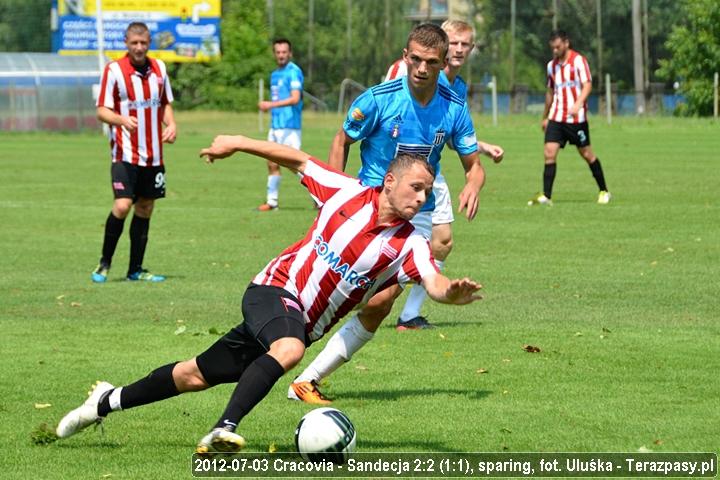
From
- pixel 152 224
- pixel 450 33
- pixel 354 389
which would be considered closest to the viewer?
pixel 354 389

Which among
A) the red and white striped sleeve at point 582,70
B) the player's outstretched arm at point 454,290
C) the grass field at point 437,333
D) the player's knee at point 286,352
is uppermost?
the red and white striped sleeve at point 582,70

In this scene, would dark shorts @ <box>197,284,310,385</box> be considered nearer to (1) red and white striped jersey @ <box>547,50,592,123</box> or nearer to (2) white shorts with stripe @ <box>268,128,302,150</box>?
(1) red and white striped jersey @ <box>547,50,592,123</box>

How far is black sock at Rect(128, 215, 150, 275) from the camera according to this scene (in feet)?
41.9

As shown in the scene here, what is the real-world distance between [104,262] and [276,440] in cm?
665

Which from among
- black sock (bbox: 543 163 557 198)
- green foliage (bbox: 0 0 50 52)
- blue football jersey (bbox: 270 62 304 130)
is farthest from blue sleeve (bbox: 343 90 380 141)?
green foliage (bbox: 0 0 50 52)

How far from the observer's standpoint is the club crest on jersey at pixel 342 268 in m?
6.07

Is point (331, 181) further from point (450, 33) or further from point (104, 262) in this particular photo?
point (104, 262)

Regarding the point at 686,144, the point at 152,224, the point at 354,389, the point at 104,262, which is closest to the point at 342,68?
the point at 686,144

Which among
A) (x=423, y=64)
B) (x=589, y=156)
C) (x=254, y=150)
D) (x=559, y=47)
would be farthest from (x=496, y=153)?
(x=559, y=47)

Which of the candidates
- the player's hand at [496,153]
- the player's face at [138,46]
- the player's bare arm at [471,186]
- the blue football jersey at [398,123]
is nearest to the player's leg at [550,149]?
the player's face at [138,46]

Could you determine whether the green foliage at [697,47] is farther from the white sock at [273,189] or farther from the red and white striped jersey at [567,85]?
the white sock at [273,189]

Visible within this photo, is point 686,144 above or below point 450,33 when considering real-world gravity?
below

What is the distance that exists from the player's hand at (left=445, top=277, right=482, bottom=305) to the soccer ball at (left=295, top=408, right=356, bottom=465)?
82 centimetres

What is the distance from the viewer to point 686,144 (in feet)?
116
